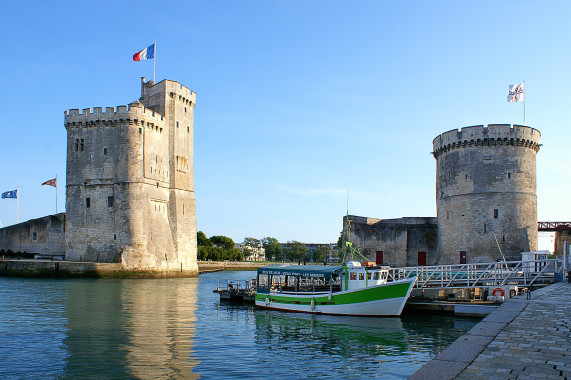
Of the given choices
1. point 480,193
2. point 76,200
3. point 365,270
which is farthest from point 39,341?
point 76,200

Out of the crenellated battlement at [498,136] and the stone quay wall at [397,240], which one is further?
the stone quay wall at [397,240]

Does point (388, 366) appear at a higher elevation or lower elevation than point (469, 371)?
lower

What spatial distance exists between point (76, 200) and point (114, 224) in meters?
4.85

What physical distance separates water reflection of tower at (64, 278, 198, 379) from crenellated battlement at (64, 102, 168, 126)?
20.8m

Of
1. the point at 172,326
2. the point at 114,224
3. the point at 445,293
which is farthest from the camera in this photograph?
the point at 114,224

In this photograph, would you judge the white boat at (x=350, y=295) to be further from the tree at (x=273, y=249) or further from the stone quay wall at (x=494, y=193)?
the tree at (x=273, y=249)

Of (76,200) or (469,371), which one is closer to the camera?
(469,371)

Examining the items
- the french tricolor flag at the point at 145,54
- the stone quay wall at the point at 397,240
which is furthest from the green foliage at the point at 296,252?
the stone quay wall at the point at 397,240

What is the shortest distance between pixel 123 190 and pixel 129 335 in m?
31.3

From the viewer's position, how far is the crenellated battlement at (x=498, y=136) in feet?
119

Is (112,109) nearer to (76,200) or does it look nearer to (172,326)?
(76,200)

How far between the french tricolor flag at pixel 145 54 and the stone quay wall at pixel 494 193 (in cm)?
3022

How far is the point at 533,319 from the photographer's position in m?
11.8

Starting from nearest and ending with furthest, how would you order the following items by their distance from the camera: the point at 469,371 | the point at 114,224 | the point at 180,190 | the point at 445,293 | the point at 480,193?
the point at 469,371 → the point at 445,293 → the point at 480,193 → the point at 114,224 → the point at 180,190
